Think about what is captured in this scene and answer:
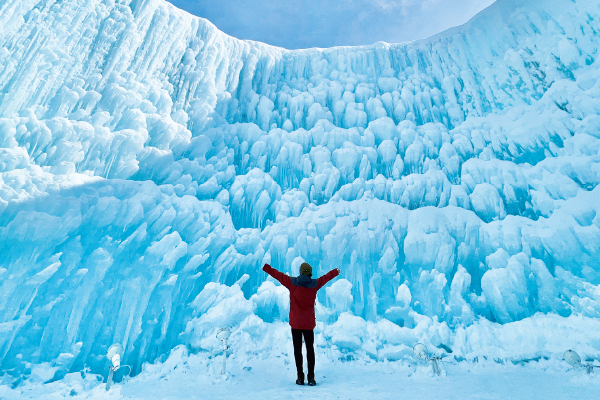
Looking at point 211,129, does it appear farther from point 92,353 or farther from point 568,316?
point 568,316

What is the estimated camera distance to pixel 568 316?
16.0 ft

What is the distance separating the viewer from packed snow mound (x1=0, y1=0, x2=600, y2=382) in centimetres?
465

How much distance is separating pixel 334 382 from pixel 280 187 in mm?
3791

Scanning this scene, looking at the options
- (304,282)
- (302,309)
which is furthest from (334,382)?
(304,282)

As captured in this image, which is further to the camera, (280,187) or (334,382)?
(280,187)

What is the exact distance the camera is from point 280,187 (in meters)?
6.66

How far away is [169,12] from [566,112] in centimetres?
777

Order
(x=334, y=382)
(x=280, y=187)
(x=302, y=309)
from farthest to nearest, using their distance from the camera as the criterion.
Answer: (x=280, y=187)
(x=334, y=382)
(x=302, y=309)

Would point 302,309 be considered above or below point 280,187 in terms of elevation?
below

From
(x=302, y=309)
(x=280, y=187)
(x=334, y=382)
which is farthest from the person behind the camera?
(x=280, y=187)

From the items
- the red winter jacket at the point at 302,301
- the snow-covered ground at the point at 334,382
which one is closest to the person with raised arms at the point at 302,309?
the red winter jacket at the point at 302,301

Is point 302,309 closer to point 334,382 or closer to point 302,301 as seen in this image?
point 302,301

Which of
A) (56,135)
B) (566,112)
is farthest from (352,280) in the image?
(56,135)

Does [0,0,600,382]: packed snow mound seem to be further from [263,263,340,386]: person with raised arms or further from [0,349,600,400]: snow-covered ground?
[263,263,340,386]: person with raised arms
